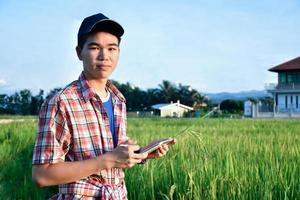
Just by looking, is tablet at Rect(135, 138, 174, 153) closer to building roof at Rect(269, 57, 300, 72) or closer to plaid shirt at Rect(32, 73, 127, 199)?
plaid shirt at Rect(32, 73, 127, 199)

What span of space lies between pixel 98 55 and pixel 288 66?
3984 centimetres

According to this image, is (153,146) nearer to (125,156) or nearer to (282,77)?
(125,156)

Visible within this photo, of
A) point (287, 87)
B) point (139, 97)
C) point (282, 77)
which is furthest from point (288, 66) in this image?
point (139, 97)

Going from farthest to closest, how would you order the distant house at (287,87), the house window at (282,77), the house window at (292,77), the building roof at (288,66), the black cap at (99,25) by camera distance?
1. the house window at (282,77)
2. the house window at (292,77)
3. the building roof at (288,66)
4. the distant house at (287,87)
5. the black cap at (99,25)

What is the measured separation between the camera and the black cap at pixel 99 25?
1.76 meters

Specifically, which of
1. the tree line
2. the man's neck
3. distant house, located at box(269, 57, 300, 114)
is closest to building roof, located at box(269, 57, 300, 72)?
distant house, located at box(269, 57, 300, 114)

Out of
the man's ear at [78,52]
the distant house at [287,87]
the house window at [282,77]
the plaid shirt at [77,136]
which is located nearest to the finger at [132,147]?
the plaid shirt at [77,136]

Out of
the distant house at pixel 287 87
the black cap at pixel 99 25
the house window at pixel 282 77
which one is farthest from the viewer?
the house window at pixel 282 77

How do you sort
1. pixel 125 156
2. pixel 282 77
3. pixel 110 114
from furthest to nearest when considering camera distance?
pixel 282 77, pixel 110 114, pixel 125 156

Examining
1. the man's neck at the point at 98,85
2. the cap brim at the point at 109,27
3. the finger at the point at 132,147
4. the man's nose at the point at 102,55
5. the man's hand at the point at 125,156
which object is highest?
the cap brim at the point at 109,27

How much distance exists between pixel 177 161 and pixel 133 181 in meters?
0.78

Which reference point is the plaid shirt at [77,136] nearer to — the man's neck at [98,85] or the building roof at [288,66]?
the man's neck at [98,85]

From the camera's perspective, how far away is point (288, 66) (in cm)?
4006

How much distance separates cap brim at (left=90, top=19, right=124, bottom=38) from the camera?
1760 mm
